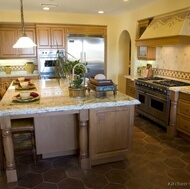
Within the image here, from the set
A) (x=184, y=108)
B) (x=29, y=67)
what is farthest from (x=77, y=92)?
(x=29, y=67)

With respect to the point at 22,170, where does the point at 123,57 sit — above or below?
above

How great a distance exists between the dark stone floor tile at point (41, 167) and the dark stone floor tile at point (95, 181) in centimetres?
56

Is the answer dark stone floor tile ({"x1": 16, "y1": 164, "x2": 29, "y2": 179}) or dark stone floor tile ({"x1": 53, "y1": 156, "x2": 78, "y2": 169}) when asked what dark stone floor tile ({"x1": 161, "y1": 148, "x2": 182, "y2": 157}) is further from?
dark stone floor tile ({"x1": 16, "y1": 164, "x2": 29, "y2": 179})

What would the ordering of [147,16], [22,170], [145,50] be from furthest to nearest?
[145,50] → [147,16] → [22,170]

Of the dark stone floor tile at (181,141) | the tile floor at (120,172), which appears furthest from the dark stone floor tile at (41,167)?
the dark stone floor tile at (181,141)

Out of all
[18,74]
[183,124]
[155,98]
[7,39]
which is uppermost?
[7,39]

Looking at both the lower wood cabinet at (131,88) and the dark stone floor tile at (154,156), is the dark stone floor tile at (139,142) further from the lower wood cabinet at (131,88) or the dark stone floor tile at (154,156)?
the lower wood cabinet at (131,88)

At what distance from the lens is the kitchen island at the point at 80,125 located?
2.38 metres

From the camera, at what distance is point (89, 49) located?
6.05 meters

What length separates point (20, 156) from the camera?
10.2 ft

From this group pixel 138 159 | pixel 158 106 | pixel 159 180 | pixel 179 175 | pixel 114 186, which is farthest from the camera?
pixel 158 106

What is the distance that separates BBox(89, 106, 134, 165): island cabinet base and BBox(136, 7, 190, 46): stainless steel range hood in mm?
A: 1797

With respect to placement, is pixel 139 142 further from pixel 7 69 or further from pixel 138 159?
pixel 7 69

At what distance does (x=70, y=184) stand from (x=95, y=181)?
0.98ft
